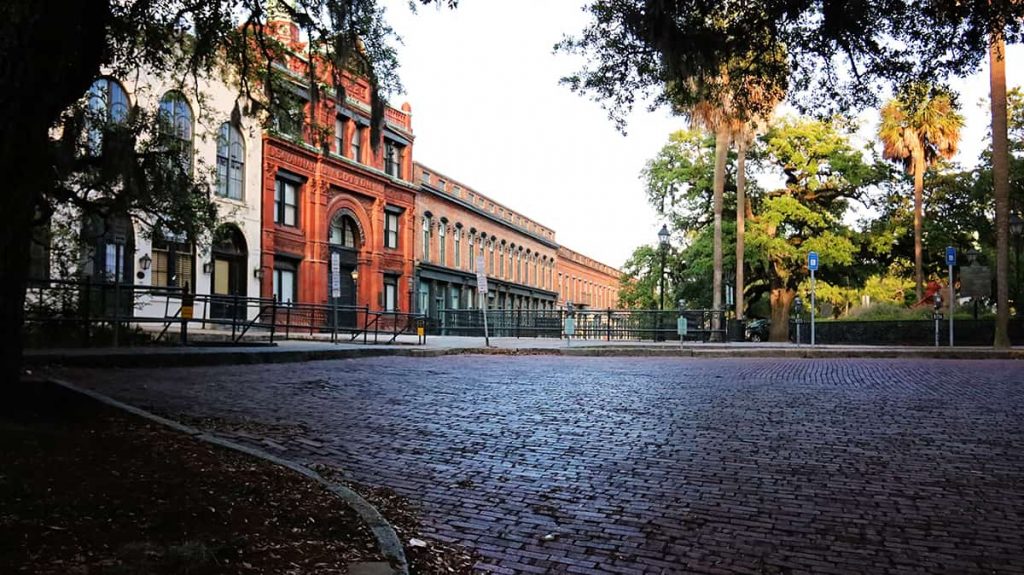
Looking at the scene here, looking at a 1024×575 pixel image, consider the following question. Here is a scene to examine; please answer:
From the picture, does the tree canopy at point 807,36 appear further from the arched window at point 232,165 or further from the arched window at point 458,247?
the arched window at point 458,247

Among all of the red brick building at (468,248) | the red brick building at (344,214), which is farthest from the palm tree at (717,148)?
the red brick building at (468,248)

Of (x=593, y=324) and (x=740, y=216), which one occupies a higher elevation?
(x=740, y=216)

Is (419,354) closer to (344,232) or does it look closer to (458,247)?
(344,232)

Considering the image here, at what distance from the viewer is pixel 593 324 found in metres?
32.6

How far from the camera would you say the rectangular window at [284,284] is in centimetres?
3141

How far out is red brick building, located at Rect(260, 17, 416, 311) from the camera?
31.1 meters

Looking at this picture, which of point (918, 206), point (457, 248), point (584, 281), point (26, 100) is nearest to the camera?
point (26, 100)

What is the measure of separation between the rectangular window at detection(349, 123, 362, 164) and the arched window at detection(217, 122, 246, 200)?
773 cm

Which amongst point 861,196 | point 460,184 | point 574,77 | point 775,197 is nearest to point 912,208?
point 861,196

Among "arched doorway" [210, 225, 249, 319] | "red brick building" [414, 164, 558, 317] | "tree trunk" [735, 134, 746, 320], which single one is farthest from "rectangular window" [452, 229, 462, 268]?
"tree trunk" [735, 134, 746, 320]

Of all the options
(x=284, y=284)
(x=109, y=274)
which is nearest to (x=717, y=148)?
(x=284, y=284)

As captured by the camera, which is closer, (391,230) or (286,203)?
(286,203)

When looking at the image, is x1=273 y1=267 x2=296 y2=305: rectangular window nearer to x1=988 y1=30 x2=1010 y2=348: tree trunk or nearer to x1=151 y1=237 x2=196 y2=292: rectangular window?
x1=151 y1=237 x2=196 y2=292: rectangular window

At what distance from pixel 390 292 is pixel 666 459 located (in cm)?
3495
